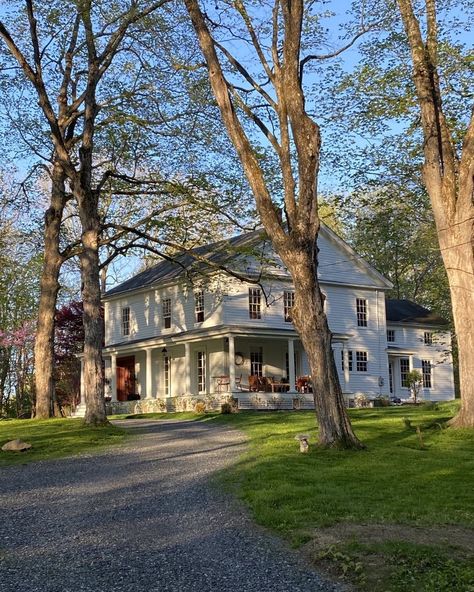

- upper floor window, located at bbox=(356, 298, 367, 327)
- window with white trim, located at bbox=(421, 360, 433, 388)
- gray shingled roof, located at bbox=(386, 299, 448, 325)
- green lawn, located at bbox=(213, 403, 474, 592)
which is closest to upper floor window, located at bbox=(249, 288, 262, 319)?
upper floor window, located at bbox=(356, 298, 367, 327)

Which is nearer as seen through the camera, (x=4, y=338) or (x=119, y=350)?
(x=119, y=350)

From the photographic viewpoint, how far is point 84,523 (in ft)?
23.9

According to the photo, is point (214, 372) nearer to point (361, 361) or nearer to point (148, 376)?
point (148, 376)

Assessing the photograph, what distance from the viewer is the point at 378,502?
774 centimetres

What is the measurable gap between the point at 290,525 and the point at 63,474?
5643 mm

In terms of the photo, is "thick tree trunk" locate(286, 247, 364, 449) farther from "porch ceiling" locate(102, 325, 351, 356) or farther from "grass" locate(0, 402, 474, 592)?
"porch ceiling" locate(102, 325, 351, 356)

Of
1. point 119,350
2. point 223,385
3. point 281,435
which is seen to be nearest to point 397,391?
point 223,385

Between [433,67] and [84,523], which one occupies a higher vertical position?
[433,67]

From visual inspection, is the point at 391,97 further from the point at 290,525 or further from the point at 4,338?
the point at 4,338

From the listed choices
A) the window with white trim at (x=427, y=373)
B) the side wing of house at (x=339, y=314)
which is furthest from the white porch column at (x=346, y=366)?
the window with white trim at (x=427, y=373)

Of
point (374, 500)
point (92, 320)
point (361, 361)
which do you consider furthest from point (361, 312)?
point (374, 500)

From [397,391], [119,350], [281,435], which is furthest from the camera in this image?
[397,391]

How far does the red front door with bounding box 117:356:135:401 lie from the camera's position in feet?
118

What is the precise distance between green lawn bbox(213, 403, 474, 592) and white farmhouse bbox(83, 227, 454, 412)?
1589 centimetres
